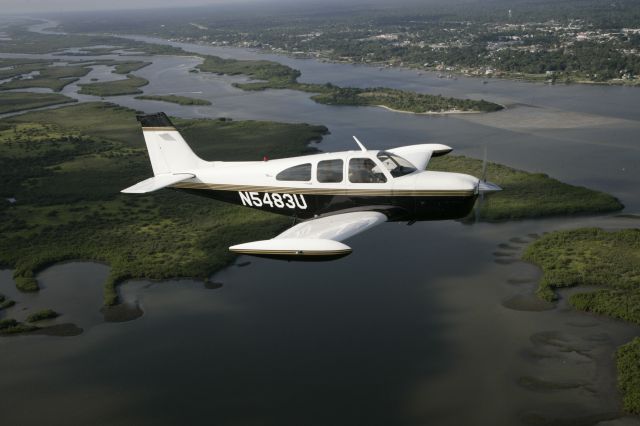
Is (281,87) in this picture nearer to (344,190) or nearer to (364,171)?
(344,190)

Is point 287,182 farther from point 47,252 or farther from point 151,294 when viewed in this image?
point 47,252

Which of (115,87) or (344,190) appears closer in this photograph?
(344,190)

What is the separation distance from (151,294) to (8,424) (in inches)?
442

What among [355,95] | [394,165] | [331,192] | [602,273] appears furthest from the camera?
[355,95]

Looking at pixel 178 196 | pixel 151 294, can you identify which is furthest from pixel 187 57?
pixel 151 294

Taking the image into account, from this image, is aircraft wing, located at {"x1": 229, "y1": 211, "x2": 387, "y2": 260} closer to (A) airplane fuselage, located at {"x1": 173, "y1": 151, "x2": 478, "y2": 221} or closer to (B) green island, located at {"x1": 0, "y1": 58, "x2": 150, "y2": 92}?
(A) airplane fuselage, located at {"x1": 173, "y1": 151, "x2": 478, "y2": 221}

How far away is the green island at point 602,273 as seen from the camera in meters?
26.0

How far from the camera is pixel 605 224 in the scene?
4178 cm

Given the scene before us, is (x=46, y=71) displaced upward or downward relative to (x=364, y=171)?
upward

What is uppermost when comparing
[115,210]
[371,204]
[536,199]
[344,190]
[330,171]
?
[330,171]

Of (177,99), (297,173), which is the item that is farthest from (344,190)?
(177,99)

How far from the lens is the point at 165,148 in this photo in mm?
23906

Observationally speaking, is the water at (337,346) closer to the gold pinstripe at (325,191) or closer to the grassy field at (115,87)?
the gold pinstripe at (325,191)

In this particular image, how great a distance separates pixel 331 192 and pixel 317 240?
326 cm
